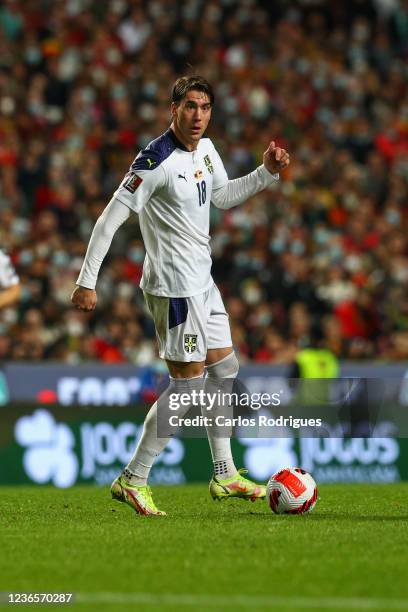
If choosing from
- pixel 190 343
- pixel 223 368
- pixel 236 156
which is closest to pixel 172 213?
pixel 190 343

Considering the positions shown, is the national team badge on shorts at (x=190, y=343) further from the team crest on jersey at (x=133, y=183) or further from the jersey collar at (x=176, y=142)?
the jersey collar at (x=176, y=142)

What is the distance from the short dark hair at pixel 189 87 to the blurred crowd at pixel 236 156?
826 centimetres

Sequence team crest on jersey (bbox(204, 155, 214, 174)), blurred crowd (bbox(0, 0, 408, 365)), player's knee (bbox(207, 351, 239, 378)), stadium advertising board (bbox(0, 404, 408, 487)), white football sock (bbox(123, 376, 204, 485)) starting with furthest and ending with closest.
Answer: blurred crowd (bbox(0, 0, 408, 365)), stadium advertising board (bbox(0, 404, 408, 487)), player's knee (bbox(207, 351, 239, 378)), team crest on jersey (bbox(204, 155, 214, 174)), white football sock (bbox(123, 376, 204, 485))

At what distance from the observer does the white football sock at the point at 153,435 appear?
7.94 meters

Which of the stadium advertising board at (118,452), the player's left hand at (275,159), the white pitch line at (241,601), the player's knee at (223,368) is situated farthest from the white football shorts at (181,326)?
the stadium advertising board at (118,452)

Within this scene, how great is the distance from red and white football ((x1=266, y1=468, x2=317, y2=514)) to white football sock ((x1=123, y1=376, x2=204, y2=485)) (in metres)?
0.70

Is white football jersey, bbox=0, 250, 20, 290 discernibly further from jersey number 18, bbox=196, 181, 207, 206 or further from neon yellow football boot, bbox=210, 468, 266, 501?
neon yellow football boot, bbox=210, 468, 266, 501

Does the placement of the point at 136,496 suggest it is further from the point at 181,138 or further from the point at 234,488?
the point at 181,138

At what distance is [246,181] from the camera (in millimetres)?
8523

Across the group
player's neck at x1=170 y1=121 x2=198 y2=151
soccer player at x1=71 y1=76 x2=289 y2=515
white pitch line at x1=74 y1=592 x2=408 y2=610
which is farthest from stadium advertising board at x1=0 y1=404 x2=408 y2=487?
white pitch line at x1=74 y1=592 x2=408 y2=610

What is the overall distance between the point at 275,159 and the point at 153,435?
1880 millimetres

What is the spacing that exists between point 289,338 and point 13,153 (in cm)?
522

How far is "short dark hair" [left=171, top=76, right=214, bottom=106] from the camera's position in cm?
796

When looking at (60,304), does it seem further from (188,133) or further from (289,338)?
(188,133)
